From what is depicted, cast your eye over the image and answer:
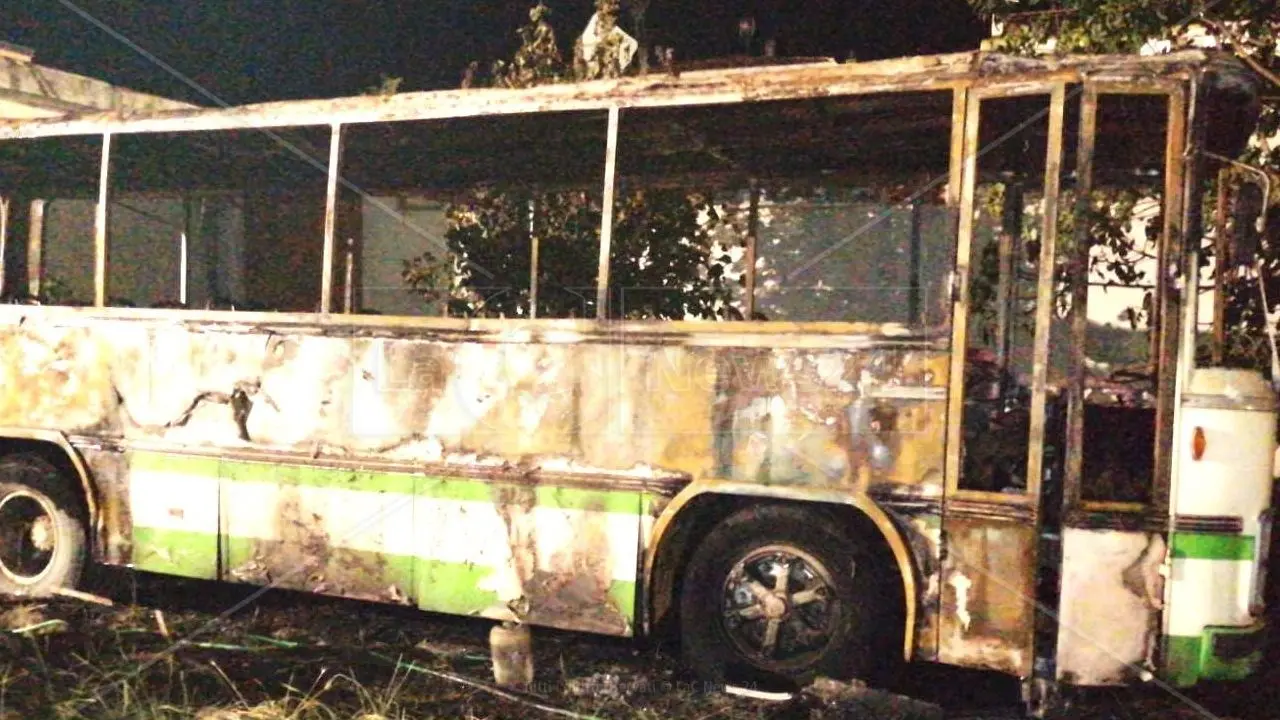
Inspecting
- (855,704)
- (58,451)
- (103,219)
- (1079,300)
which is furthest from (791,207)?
(58,451)

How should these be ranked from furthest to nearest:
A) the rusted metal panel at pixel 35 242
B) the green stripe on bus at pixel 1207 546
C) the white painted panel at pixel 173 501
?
the rusted metal panel at pixel 35 242 < the white painted panel at pixel 173 501 < the green stripe on bus at pixel 1207 546

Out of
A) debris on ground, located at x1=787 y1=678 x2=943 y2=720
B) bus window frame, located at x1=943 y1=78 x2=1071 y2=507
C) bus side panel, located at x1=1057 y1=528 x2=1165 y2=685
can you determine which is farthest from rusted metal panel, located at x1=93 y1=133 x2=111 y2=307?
bus side panel, located at x1=1057 y1=528 x2=1165 y2=685

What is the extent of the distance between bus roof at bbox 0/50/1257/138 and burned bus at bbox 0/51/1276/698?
18mm

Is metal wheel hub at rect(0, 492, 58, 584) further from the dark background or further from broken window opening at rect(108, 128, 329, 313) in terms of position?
the dark background

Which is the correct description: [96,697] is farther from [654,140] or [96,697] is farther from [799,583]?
[654,140]

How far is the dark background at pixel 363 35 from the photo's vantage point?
14500 mm

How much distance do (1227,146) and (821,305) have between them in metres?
5.44

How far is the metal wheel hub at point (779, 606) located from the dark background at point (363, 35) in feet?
38.5

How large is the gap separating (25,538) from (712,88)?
5.11m

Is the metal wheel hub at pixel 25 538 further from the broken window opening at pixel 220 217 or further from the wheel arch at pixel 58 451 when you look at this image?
the broken window opening at pixel 220 217

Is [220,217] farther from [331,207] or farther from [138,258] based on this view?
[331,207]

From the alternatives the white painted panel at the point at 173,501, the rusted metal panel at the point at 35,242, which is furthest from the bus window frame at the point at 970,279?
the rusted metal panel at the point at 35,242

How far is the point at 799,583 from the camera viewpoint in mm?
4727

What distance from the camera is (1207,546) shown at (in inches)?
163
